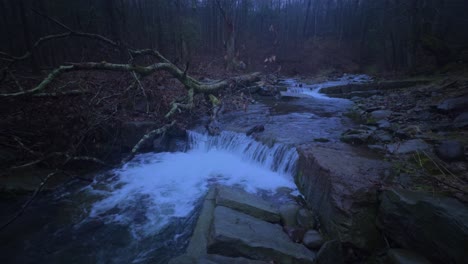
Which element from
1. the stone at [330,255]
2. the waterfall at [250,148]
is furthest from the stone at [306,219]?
the waterfall at [250,148]

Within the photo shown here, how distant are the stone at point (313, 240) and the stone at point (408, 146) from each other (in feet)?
8.96

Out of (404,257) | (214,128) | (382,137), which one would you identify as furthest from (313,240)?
(214,128)

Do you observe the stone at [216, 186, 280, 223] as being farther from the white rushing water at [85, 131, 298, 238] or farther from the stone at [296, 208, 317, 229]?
the white rushing water at [85, 131, 298, 238]

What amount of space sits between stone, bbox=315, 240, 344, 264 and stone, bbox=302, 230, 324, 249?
1.15 ft

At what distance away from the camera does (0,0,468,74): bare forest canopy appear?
16.3 meters

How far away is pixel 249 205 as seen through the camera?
4.26 m

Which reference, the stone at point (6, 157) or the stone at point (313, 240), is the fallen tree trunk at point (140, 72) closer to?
the stone at point (6, 157)

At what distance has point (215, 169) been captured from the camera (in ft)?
23.3

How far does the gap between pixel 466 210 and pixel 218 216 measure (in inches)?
125

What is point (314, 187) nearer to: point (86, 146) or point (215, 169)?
point (215, 169)

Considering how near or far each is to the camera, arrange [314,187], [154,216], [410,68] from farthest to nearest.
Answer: [410,68]
[154,216]
[314,187]

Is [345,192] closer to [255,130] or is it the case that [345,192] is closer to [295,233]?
[295,233]

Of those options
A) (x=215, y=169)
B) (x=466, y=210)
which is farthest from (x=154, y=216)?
(x=466, y=210)

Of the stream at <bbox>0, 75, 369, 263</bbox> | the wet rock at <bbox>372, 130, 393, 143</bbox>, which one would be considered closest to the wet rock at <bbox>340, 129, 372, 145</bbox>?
the wet rock at <bbox>372, 130, 393, 143</bbox>
